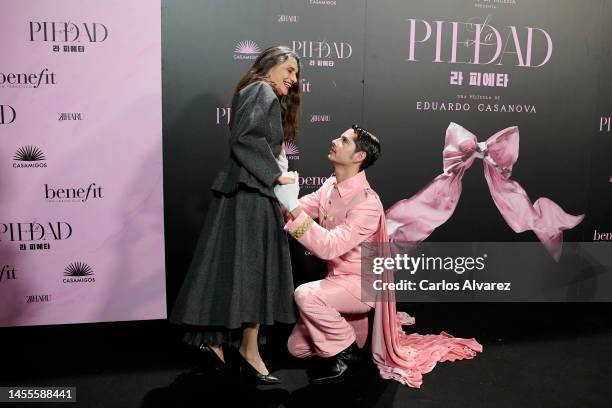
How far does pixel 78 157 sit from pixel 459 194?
2379 mm

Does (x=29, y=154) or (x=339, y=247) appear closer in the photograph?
(x=339, y=247)

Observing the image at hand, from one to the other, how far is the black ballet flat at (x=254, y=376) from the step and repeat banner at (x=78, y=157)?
1.01 meters

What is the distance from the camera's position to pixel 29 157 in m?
3.02

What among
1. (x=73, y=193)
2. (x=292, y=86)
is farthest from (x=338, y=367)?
(x=73, y=193)

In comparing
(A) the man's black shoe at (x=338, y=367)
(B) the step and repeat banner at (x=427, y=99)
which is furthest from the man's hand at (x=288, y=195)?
(B) the step and repeat banner at (x=427, y=99)

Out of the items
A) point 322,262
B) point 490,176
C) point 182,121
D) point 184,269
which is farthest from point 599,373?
point 182,121

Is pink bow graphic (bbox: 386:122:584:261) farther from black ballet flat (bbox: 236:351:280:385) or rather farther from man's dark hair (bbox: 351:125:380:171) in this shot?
black ballet flat (bbox: 236:351:280:385)

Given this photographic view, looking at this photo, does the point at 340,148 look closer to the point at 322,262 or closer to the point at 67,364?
the point at 322,262

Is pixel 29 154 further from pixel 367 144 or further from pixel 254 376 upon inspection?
pixel 367 144

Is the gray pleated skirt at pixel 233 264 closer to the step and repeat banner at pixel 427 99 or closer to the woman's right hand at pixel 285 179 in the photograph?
the woman's right hand at pixel 285 179

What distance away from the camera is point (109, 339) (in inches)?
121

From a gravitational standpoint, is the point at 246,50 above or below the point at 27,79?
above

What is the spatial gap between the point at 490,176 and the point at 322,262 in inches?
49.8

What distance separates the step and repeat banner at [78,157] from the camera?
9.72 feet
